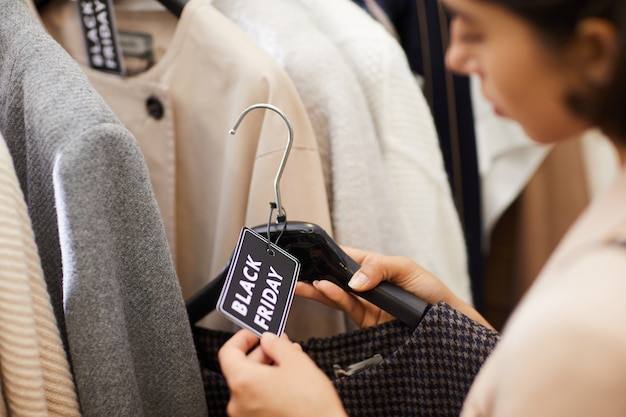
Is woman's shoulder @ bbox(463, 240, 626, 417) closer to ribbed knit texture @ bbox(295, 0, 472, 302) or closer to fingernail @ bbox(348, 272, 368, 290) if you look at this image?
fingernail @ bbox(348, 272, 368, 290)

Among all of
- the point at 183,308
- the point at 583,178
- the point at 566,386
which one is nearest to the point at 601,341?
the point at 566,386

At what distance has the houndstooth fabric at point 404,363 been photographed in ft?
1.65

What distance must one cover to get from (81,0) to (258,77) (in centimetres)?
21

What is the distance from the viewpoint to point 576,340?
11.3 inches

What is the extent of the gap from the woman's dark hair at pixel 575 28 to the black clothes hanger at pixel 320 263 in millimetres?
253

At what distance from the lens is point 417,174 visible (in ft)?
2.37

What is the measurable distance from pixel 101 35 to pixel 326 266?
13.2 inches

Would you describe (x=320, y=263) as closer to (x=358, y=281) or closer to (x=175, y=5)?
(x=358, y=281)

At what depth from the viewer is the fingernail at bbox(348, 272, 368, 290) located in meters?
0.53

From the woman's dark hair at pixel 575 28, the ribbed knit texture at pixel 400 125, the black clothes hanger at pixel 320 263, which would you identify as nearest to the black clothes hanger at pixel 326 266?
the black clothes hanger at pixel 320 263

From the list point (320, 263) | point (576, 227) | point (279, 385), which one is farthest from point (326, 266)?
point (576, 227)

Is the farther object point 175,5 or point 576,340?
point 175,5

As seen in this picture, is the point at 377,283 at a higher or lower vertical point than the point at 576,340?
lower

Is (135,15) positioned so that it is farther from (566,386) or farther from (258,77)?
(566,386)
